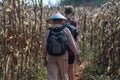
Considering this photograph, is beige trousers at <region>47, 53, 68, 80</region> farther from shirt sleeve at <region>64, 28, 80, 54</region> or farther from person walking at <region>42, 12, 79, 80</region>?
shirt sleeve at <region>64, 28, 80, 54</region>

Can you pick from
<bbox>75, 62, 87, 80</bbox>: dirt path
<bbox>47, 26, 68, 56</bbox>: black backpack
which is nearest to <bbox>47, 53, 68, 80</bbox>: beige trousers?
<bbox>47, 26, 68, 56</bbox>: black backpack

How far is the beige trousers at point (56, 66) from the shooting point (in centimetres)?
663

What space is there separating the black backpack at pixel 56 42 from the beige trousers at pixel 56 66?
0.13 metres

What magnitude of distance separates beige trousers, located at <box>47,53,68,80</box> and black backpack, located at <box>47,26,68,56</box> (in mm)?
133

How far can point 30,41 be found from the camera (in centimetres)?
802

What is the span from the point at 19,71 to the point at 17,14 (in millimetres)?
989

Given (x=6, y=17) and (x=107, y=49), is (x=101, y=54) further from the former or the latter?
(x=6, y=17)

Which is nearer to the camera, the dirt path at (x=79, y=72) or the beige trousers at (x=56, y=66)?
the beige trousers at (x=56, y=66)

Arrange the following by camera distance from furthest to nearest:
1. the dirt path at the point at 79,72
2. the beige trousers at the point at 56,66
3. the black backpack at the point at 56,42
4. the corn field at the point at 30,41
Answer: the dirt path at the point at 79,72 → the corn field at the point at 30,41 → the beige trousers at the point at 56,66 → the black backpack at the point at 56,42

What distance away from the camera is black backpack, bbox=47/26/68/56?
6.41m

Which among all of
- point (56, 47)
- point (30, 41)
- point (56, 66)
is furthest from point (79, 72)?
point (56, 47)

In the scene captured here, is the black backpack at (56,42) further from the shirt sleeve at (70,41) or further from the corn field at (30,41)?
the corn field at (30,41)

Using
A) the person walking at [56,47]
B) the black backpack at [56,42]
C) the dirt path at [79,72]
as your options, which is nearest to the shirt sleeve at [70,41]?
the person walking at [56,47]

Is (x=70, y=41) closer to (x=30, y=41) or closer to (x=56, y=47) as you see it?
(x=56, y=47)
